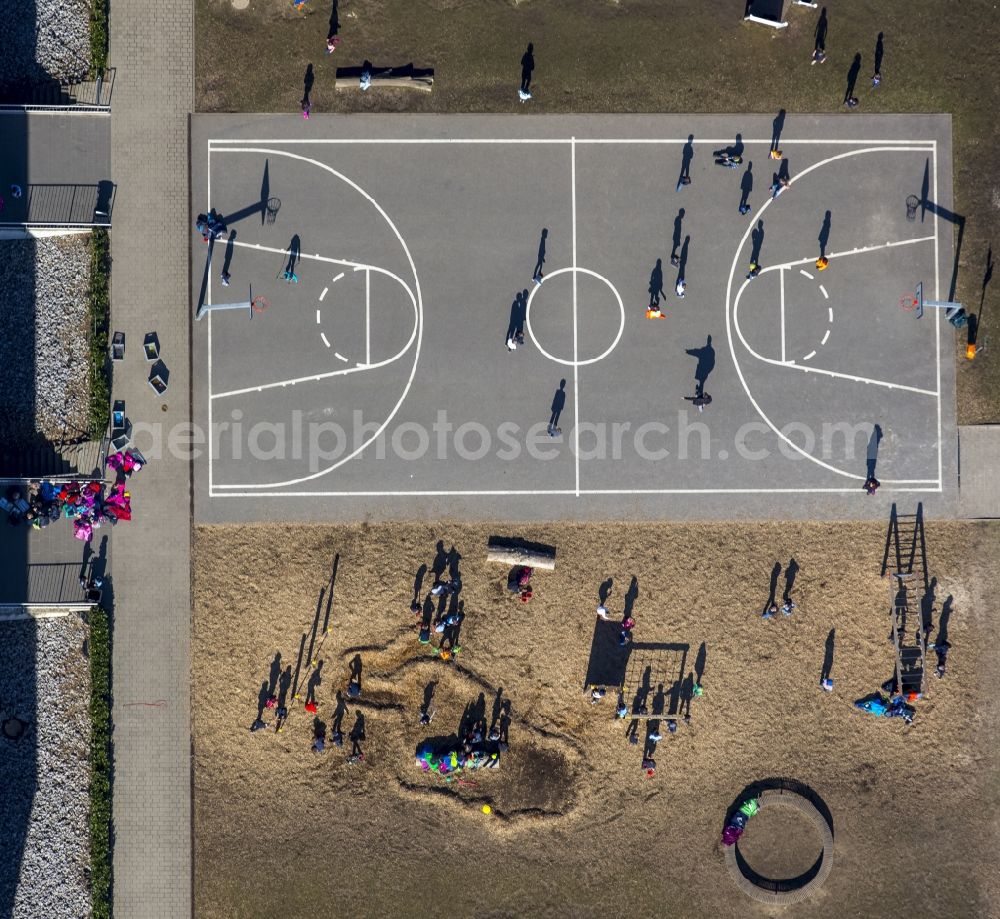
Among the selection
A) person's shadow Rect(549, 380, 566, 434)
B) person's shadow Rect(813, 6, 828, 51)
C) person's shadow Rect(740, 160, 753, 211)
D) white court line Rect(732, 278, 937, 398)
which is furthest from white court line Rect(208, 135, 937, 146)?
person's shadow Rect(549, 380, 566, 434)

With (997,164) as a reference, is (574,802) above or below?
below

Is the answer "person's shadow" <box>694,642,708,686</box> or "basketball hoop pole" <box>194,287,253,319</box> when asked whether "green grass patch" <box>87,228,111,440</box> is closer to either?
"basketball hoop pole" <box>194,287,253,319</box>

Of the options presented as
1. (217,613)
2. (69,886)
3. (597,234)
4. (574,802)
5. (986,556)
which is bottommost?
(69,886)

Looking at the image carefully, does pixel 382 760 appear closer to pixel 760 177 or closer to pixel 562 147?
pixel 562 147

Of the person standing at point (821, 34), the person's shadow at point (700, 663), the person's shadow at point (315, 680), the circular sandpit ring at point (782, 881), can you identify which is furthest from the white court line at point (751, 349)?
the person's shadow at point (315, 680)

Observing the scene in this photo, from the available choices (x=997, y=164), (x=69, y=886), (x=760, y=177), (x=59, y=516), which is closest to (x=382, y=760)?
(x=69, y=886)
